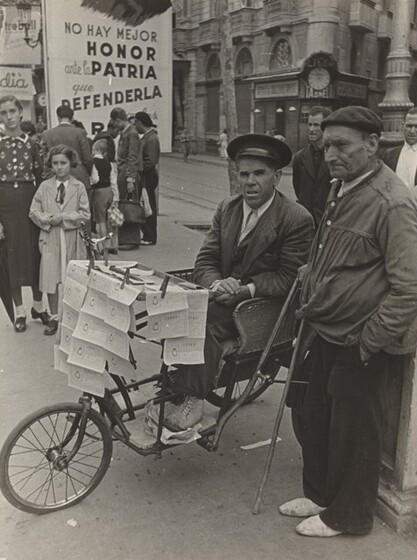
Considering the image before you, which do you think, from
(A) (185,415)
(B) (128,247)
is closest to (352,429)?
(A) (185,415)

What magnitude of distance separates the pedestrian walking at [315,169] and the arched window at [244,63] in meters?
24.7

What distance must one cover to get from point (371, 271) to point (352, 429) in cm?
76

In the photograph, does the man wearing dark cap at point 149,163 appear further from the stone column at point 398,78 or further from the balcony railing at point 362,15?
Result: the balcony railing at point 362,15

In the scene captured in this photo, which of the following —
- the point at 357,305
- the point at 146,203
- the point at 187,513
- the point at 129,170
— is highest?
the point at 129,170

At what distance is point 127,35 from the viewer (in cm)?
707

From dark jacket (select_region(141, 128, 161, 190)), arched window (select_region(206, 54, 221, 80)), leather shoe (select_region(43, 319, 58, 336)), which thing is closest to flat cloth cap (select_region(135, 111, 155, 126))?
dark jacket (select_region(141, 128, 161, 190))

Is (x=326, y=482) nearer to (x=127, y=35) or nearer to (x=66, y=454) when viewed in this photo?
(x=66, y=454)

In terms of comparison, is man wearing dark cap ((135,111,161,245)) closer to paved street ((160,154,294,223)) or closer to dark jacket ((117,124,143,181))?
dark jacket ((117,124,143,181))

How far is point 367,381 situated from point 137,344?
311cm

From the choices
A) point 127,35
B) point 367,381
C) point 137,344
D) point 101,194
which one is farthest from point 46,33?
point 367,381

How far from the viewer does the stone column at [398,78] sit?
9.45 meters

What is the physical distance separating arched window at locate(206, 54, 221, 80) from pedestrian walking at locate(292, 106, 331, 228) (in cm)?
→ 2784

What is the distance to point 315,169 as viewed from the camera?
20.0 feet

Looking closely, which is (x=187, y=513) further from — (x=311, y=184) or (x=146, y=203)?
(x=146, y=203)
